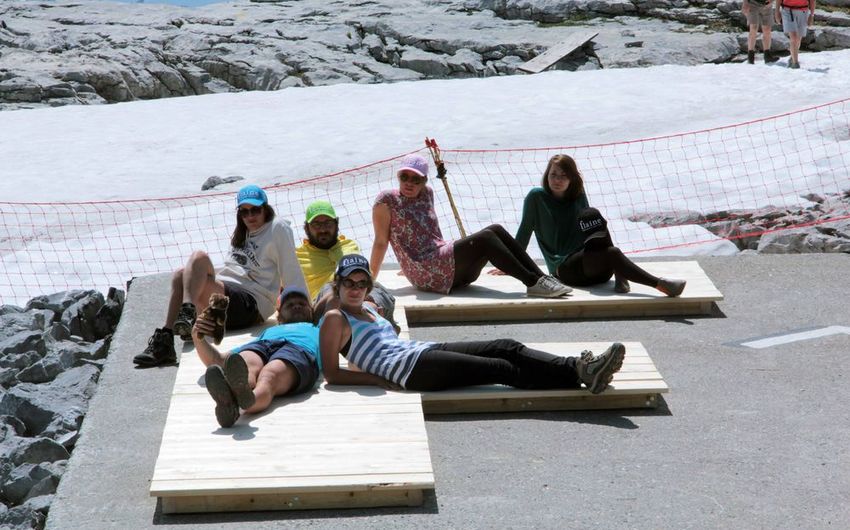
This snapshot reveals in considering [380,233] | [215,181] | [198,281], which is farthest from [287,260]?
[215,181]

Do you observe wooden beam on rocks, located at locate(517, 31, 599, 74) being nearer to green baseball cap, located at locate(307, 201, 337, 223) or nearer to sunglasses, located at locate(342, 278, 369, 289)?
green baseball cap, located at locate(307, 201, 337, 223)

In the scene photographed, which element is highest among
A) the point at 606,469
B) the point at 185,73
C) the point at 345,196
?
the point at 606,469

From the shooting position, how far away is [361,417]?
5715mm

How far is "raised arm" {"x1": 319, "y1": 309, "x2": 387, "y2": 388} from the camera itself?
20.1 feet

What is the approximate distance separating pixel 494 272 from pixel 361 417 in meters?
3.39

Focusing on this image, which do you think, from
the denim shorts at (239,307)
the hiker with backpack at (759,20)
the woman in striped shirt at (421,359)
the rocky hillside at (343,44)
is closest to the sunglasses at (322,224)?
the denim shorts at (239,307)

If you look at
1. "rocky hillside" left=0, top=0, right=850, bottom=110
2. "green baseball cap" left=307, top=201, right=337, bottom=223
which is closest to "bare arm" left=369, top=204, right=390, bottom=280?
"green baseball cap" left=307, top=201, right=337, bottom=223

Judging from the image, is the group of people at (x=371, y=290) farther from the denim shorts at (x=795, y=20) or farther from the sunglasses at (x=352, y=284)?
the denim shorts at (x=795, y=20)

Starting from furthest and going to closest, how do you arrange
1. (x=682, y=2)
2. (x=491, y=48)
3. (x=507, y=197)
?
(x=682, y=2)
(x=491, y=48)
(x=507, y=197)

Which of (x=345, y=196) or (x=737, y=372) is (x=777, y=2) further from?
(x=737, y=372)

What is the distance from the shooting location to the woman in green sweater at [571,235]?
8.26m

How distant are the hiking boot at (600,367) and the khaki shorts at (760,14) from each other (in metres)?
14.3

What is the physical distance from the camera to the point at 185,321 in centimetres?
658

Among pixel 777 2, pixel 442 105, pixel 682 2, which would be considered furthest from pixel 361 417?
pixel 682 2
